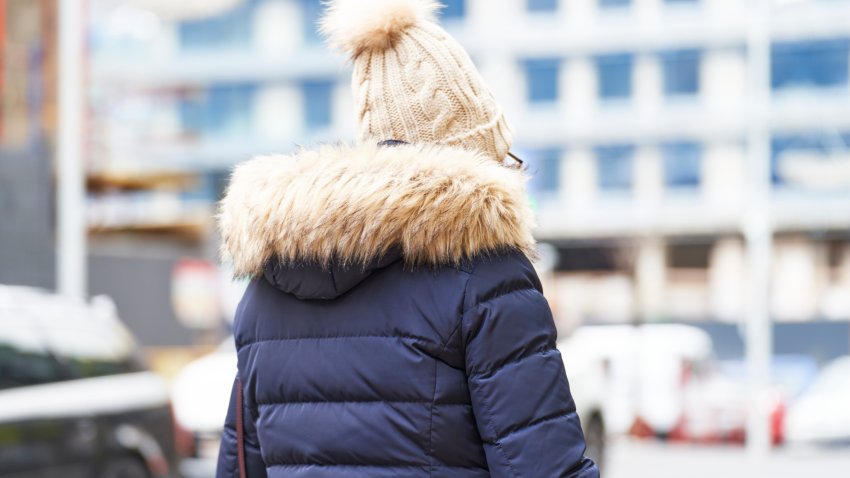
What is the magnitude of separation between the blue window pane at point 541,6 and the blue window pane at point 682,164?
228 inches

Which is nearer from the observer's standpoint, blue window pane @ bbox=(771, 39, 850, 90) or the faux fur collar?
the faux fur collar

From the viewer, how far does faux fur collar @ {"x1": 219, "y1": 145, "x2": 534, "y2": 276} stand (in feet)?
6.58

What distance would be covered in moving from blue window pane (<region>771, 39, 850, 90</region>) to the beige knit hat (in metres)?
35.8

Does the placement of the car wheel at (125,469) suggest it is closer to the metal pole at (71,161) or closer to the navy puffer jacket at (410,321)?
the navy puffer jacket at (410,321)

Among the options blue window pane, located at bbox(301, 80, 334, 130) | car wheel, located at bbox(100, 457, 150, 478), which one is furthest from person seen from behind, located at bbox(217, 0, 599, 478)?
blue window pane, located at bbox(301, 80, 334, 130)

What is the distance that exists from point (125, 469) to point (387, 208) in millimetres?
5296

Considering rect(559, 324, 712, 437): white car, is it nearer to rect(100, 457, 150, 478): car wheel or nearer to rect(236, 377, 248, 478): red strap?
rect(100, 457, 150, 478): car wheel

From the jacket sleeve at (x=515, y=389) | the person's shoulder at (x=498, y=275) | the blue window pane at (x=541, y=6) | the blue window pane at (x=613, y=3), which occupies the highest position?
the blue window pane at (x=541, y=6)

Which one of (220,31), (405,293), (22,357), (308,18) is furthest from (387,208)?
(220,31)

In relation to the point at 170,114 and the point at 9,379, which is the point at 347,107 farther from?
the point at 9,379

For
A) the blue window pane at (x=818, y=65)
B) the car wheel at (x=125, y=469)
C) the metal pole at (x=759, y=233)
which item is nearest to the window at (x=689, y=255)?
the blue window pane at (x=818, y=65)

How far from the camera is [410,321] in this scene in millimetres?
2014

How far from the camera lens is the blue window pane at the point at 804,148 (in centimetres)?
3531

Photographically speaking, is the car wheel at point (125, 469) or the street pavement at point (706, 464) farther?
the street pavement at point (706, 464)
